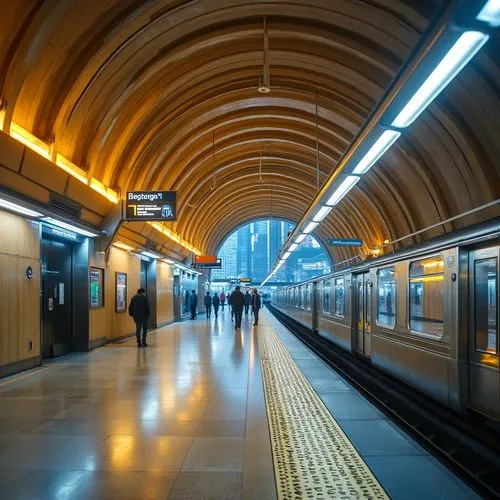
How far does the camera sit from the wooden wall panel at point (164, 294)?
72.2ft

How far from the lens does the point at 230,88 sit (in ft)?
47.8

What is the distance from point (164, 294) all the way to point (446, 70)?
19728mm

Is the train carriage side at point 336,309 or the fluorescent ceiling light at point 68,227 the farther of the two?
the train carriage side at point 336,309

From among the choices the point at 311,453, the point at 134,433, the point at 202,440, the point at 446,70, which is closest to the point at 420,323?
the point at 311,453

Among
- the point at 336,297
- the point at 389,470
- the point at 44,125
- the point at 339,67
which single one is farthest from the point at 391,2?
the point at 336,297

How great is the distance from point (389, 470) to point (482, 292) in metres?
2.22

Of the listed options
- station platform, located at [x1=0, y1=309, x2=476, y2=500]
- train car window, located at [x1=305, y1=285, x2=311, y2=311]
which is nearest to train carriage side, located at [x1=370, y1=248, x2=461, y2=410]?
station platform, located at [x1=0, y1=309, x2=476, y2=500]

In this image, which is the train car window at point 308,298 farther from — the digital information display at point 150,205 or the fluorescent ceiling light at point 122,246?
the digital information display at point 150,205

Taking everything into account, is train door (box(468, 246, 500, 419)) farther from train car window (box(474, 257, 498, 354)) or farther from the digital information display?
the digital information display

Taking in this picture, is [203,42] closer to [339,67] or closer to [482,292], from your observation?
[339,67]

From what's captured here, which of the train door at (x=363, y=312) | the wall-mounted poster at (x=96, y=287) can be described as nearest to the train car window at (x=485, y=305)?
the train door at (x=363, y=312)

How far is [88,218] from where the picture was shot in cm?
1279

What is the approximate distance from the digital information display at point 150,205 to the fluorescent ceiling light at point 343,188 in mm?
3721

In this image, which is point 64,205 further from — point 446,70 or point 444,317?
point 446,70
